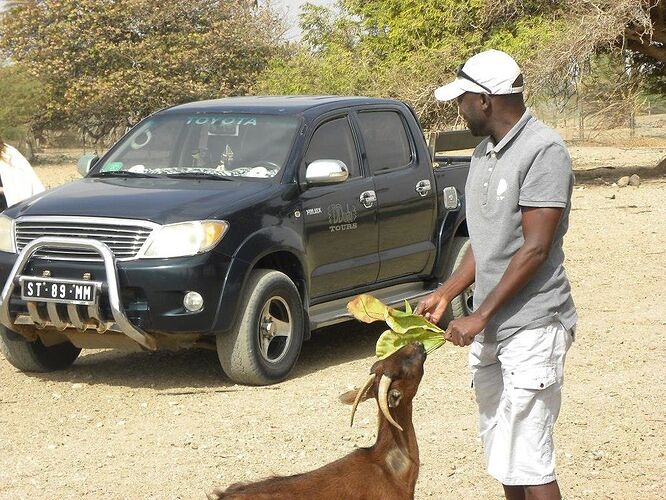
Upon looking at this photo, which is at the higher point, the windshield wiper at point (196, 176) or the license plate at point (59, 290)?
the windshield wiper at point (196, 176)

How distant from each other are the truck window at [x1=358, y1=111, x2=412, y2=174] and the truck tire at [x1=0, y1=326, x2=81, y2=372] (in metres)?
2.71

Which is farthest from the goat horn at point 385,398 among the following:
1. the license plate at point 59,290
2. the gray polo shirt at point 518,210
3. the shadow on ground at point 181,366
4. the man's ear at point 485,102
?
the shadow on ground at point 181,366

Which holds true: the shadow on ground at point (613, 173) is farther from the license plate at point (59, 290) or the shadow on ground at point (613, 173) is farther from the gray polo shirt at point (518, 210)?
the gray polo shirt at point (518, 210)

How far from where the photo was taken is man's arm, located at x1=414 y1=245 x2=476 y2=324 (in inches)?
177

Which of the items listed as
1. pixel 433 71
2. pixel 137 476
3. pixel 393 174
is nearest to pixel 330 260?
pixel 393 174

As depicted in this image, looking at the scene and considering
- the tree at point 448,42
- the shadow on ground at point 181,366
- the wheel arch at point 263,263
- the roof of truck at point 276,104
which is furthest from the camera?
the tree at point 448,42

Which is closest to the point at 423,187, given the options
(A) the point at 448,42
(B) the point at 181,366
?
(B) the point at 181,366

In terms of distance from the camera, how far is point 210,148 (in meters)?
8.78

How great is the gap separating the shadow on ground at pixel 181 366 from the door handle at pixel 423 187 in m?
1.29

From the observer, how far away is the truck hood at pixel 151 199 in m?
7.72

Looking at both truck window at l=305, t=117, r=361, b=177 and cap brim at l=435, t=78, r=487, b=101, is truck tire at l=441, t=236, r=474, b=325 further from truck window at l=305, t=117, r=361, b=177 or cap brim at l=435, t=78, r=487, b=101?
cap brim at l=435, t=78, r=487, b=101

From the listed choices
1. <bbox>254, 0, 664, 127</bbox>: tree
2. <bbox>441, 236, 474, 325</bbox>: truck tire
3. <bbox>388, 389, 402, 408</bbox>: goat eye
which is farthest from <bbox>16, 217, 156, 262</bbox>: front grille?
<bbox>254, 0, 664, 127</bbox>: tree

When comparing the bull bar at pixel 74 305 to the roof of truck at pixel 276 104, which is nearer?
the bull bar at pixel 74 305

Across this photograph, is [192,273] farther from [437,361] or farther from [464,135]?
[464,135]
